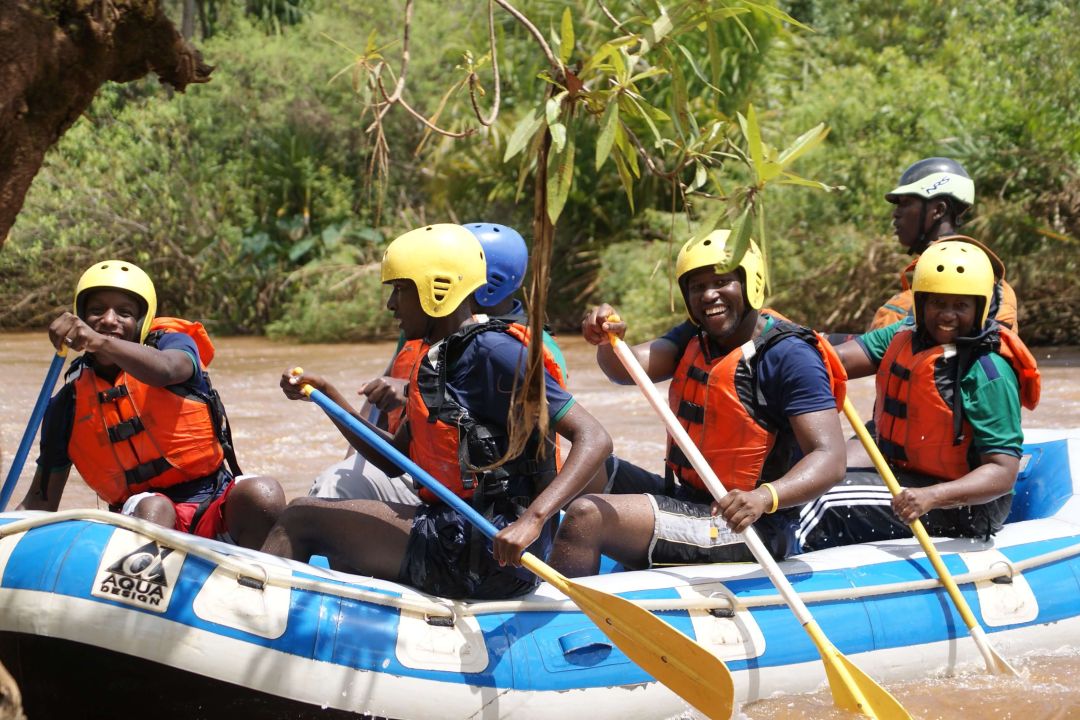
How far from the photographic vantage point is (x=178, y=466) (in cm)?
412

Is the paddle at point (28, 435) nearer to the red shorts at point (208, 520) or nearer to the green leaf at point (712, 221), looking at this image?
the red shorts at point (208, 520)

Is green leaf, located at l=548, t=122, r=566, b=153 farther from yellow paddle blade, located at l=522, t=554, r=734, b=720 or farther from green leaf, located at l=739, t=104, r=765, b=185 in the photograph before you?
yellow paddle blade, located at l=522, t=554, r=734, b=720

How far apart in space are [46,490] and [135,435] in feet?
1.22

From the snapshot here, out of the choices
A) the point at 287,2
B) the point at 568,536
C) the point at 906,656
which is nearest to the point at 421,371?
the point at 568,536

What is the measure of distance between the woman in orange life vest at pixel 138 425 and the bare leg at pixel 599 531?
907 mm

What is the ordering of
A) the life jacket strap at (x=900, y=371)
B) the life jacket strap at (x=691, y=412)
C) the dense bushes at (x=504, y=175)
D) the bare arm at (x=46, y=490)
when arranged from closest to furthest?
the life jacket strap at (x=691, y=412) < the bare arm at (x=46, y=490) < the life jacket strap at (x=900, y=371) < the dense bushes at (x=504, y=175)

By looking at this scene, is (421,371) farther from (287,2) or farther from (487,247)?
(287,2)

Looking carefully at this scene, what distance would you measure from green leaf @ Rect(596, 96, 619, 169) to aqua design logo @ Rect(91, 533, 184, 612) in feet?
5.28

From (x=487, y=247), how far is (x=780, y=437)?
4.20 feet

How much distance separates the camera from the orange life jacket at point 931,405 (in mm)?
4254

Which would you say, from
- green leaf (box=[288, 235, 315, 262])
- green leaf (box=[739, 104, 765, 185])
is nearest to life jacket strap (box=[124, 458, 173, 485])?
green leaf (box=[739, 104, 765, 185])

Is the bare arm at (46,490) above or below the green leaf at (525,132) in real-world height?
below

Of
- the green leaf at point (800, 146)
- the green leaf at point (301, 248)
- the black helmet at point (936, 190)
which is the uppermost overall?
the green leaf at point (800, 146)

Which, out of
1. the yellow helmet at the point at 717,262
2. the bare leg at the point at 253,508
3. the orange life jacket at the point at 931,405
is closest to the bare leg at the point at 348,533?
the bare leg at the point at 253,508
